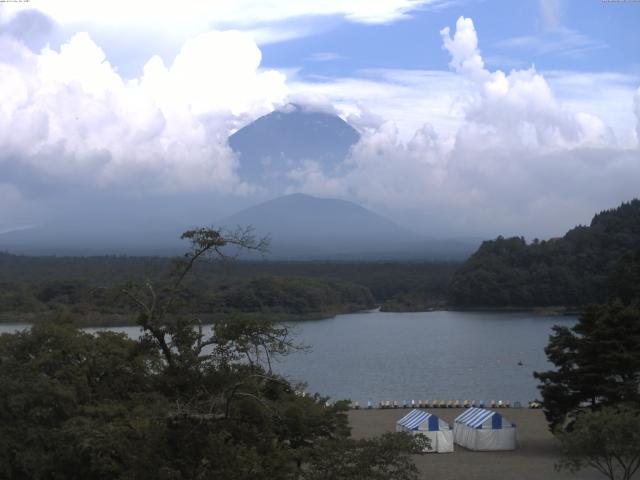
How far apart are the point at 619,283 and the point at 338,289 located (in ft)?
109

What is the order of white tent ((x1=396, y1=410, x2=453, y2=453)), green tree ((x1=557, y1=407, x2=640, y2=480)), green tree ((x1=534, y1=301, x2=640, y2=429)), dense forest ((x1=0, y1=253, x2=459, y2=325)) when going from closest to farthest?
green tree ((x1=557, y1=407, x2=640, y2=480)) < green tree ((x1=534, y1=301, x2=640, y2=429)) < white tent ((x1=396, y1=410, x2=453, y2=453)) < dense forest ((x1=0, y1=253, x2=459, y2=325))

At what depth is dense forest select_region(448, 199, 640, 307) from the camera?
5731 cm

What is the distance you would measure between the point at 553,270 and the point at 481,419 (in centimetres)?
4331

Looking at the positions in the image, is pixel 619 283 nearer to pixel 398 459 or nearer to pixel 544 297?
pixel 398 459

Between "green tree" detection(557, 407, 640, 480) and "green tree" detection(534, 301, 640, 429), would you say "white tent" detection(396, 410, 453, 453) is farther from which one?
"green tree" detection(557, 407, 640, 480)

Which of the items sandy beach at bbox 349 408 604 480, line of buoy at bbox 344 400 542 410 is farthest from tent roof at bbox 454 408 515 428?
line of buoy at bbox 344 400 542 410

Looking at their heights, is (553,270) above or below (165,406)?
A: above

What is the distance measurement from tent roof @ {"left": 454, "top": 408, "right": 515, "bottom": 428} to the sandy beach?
48 centimetres

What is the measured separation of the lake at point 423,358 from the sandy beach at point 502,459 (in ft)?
9.26

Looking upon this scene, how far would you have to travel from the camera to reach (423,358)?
1321 inches

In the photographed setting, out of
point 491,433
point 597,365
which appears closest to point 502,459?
point 491,433

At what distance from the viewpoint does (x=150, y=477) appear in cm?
651

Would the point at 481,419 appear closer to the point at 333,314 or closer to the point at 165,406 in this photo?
the point at 165,406

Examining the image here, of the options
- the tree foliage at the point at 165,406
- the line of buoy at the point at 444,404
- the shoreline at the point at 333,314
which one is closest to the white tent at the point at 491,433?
the line of buoy at the point at 444,404
